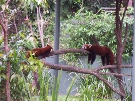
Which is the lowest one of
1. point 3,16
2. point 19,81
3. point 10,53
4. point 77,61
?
point 77,61

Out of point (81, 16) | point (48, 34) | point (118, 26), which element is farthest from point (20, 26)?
point (118, 26)

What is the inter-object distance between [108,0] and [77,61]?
2.89 meters

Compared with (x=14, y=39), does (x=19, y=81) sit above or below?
below

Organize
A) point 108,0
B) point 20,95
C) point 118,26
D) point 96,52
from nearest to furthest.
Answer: point 20,95
point 118,26
point 96,52
point 108,0

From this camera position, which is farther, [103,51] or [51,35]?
[51,35]

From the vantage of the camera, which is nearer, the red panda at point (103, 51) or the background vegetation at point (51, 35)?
the background vegetation at point (51, 35)

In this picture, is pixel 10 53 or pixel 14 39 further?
pixel 14 39

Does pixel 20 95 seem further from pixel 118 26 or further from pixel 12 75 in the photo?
pixel 118 26

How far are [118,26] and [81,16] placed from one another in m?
3.73

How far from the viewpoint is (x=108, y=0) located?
376 inches

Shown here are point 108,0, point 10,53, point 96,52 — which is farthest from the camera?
point 108,0

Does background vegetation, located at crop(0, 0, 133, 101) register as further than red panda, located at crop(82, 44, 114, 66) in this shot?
No

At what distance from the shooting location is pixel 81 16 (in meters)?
7.79

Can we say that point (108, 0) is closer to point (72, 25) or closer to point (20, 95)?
point (72, 25)
